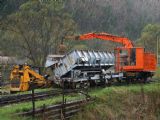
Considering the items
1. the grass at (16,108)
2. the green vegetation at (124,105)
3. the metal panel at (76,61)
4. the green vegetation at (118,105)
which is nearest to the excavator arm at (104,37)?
the metal panel at (76,61)

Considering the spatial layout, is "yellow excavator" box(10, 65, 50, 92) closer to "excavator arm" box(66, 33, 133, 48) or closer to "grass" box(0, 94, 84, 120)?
"grass" box(0, 94, 84, 120)

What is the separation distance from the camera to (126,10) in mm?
136500

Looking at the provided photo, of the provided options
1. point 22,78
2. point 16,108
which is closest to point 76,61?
point 22,78

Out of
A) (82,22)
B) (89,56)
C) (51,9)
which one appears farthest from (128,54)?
(82,22)

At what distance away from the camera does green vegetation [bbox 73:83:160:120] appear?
65.3 ft

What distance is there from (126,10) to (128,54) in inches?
4243

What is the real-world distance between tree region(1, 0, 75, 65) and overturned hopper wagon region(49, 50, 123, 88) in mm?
15492

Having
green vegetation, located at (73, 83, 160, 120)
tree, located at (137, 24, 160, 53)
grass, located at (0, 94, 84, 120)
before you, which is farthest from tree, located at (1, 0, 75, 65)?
tree, located at (137, 24, 160, 53)

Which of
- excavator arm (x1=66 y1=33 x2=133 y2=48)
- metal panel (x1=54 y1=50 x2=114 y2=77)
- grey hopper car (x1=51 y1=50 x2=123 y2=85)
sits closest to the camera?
grey hopper car (x1=51 y1=50 x2=123 y2=85)

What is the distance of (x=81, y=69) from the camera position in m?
27.1

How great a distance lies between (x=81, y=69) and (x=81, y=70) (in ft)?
0.46

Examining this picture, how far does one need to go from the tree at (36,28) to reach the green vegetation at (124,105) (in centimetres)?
1985

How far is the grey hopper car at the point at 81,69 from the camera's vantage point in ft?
86.6

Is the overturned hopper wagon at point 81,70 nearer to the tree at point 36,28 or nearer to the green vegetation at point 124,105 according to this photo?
the green vegetation at point 124,105
